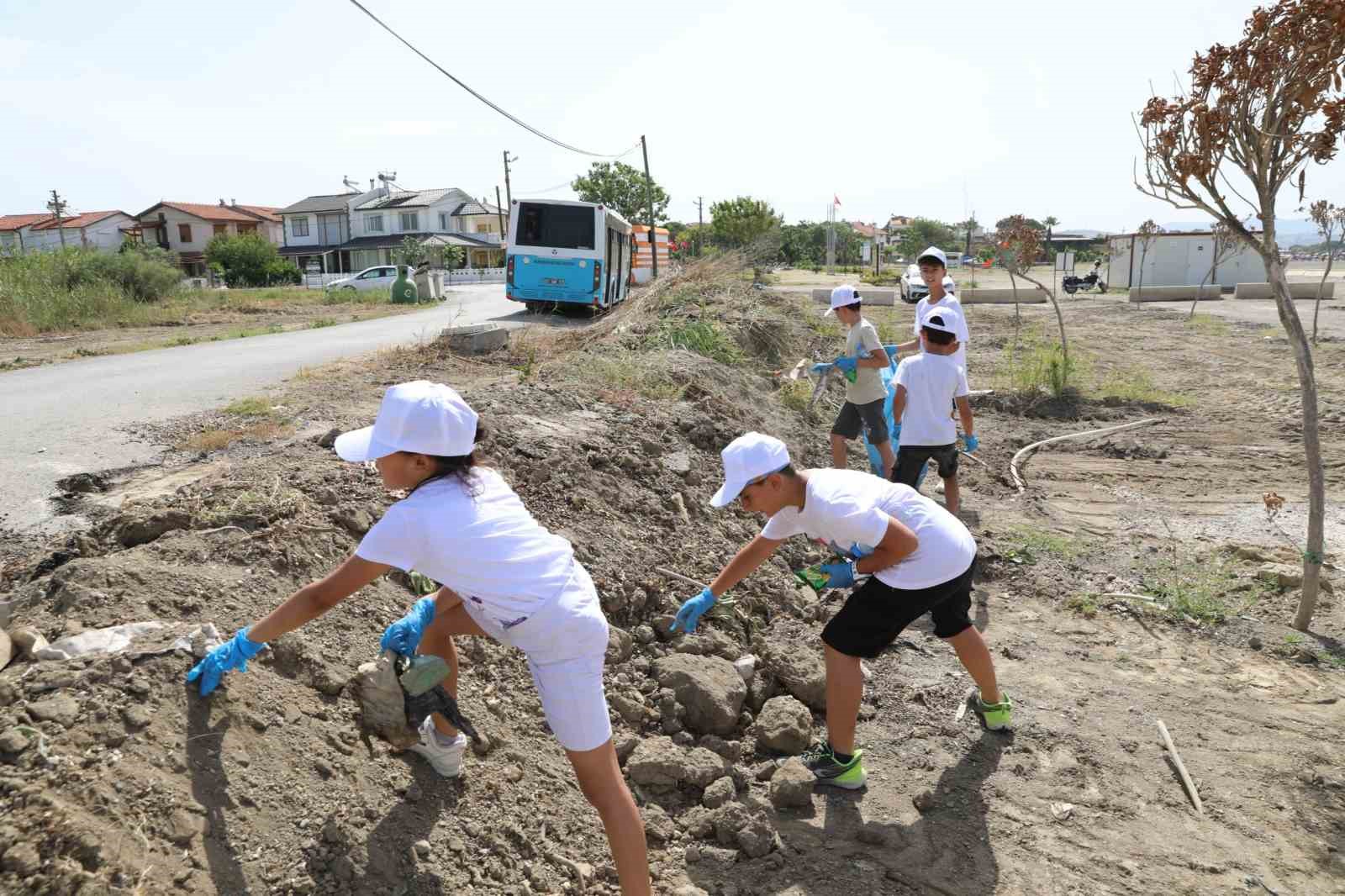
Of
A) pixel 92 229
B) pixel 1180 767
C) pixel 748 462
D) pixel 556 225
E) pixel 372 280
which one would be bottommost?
pixel 1180 767

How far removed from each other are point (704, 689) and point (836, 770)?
654 mm

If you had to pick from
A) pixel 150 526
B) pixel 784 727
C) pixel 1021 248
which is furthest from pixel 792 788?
pixel 1021 248

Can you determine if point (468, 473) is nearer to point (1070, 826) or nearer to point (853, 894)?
point (853, 894)

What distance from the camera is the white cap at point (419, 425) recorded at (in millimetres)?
2281

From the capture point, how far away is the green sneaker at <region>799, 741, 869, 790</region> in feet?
11.4

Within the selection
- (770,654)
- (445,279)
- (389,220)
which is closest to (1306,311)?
(770,654)

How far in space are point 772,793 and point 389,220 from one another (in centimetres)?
6936

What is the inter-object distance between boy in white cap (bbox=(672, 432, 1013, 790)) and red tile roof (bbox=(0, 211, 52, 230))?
255 ft

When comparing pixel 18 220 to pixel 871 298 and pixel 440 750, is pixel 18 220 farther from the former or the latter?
pixel 440 750

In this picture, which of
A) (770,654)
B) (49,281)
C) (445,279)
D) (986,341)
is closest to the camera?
(770,654)

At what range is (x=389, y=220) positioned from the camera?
219 feet

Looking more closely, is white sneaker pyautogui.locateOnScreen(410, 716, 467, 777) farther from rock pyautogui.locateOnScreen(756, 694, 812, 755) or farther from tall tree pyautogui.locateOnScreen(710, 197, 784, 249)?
Answer: tall tree pyautogui.locateOnScreen(710, 197, 784, 249)

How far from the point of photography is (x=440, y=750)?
2934 millimetres

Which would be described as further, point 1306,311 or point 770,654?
point 1306,311
